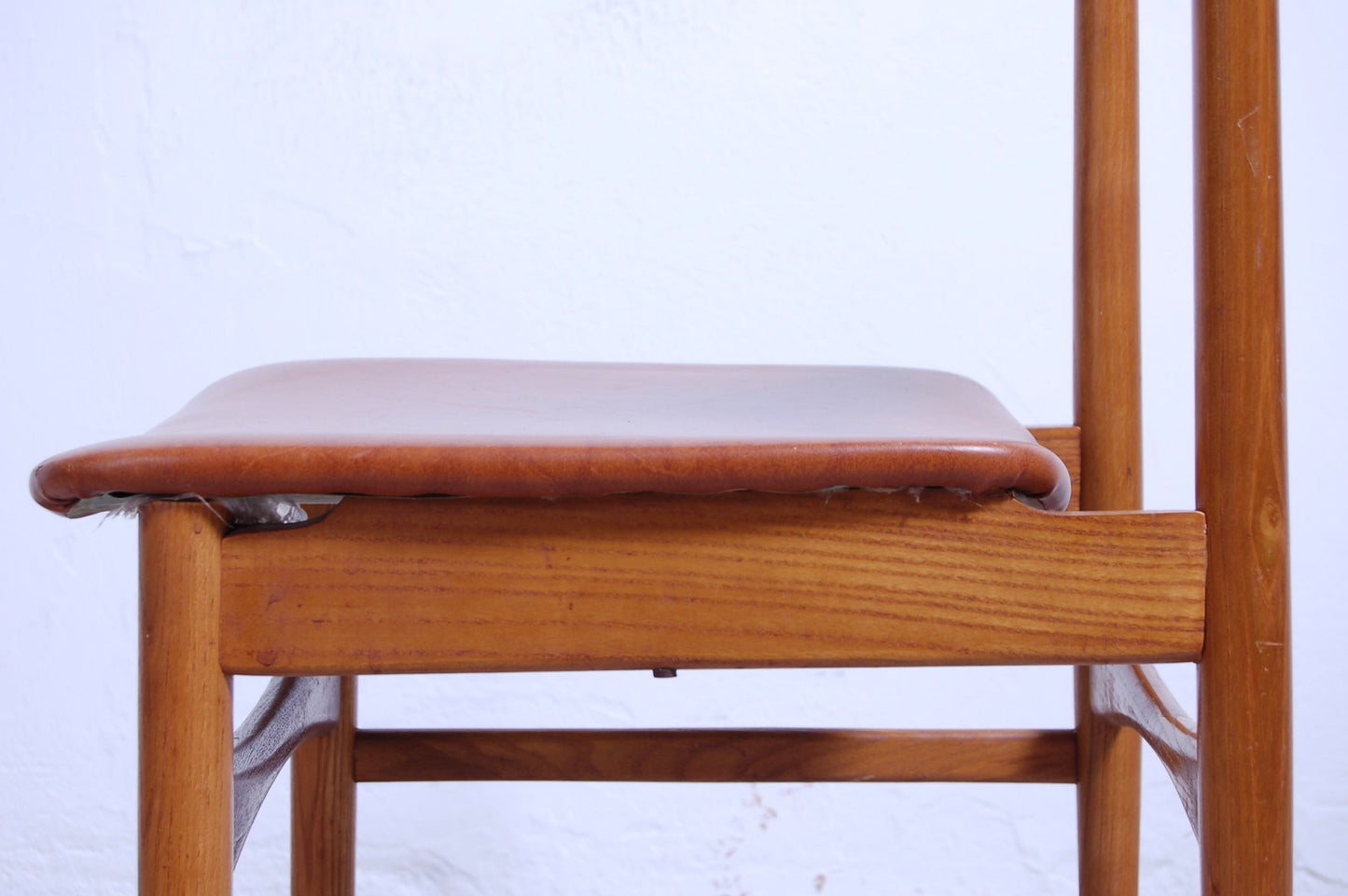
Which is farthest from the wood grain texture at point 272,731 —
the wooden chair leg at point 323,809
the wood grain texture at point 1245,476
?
the wood grain texture at point 1245,476

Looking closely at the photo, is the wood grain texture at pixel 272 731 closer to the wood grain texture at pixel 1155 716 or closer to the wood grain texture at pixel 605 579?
the wood grain texture at pixel 605 579

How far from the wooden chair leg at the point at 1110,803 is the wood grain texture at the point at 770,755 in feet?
0.06

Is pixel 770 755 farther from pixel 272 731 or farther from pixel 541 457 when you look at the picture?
pixel 541 457

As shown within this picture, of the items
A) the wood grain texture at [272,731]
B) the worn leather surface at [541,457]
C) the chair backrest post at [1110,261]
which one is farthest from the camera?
the chair backrest post at [1110,261]

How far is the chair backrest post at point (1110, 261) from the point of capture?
65cm

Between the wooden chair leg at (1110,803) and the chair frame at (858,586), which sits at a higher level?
the chair frame at (858,586)

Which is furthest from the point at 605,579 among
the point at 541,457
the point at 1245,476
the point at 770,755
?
the point at 770,755

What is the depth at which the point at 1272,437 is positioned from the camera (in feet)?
1.32

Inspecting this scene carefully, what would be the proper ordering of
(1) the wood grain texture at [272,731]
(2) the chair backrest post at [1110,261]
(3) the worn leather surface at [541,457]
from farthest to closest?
(2) the chair backrest post at [1110,261] → (1) the wood grain texture at [272,731] → (3) the worn leather surface at [541,457]

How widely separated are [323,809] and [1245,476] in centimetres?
53

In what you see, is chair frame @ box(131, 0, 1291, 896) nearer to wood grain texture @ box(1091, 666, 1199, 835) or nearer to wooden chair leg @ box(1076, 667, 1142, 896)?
wood grain texture @ box(1091, 666, 1199, 835)

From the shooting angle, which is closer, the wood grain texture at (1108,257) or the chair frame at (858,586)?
the chair frame at (858,586)

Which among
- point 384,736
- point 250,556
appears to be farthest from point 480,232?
point 250,556

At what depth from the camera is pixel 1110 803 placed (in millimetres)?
689
